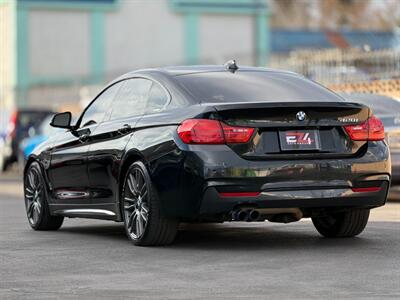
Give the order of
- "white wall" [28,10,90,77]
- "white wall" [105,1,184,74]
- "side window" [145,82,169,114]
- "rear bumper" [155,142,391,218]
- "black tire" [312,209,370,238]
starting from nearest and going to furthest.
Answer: "rear bumper" [155,142,391,218] < "side window" [145,82,169,114] < "black tire" [312,209,370,238] < "white wall" [28,10,90,77] < "white wall" [105,1,184,74]

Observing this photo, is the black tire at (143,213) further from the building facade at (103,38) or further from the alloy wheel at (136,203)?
the building facade at (103,38)

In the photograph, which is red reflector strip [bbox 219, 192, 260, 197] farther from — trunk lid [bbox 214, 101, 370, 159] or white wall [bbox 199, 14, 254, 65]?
white wall [bbox 199, 14, 254, 65]

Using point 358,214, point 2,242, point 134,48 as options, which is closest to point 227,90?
point 358,214

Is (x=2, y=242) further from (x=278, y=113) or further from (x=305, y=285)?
(x=305, y=285)

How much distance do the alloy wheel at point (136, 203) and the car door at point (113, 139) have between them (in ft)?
0.79

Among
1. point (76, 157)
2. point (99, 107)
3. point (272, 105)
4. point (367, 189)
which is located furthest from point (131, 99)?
point (367, 189)

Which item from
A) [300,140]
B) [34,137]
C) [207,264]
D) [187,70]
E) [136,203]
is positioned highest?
[187,70]

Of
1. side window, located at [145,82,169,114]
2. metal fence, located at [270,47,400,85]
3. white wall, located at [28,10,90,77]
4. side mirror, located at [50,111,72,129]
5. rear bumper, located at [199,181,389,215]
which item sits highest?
side window, located at [145,82,169,114]

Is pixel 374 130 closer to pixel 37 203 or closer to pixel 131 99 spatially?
pixel 131 99

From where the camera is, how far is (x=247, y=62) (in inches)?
1852

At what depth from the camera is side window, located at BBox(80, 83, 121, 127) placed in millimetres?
11719

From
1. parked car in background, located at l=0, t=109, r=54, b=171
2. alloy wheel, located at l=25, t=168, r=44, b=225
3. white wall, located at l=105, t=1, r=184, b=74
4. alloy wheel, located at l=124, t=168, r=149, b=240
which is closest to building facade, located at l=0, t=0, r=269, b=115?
white wall, located at l=105, t=1, r=184, b=74

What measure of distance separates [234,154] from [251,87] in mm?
1022

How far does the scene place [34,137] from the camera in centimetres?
2738
